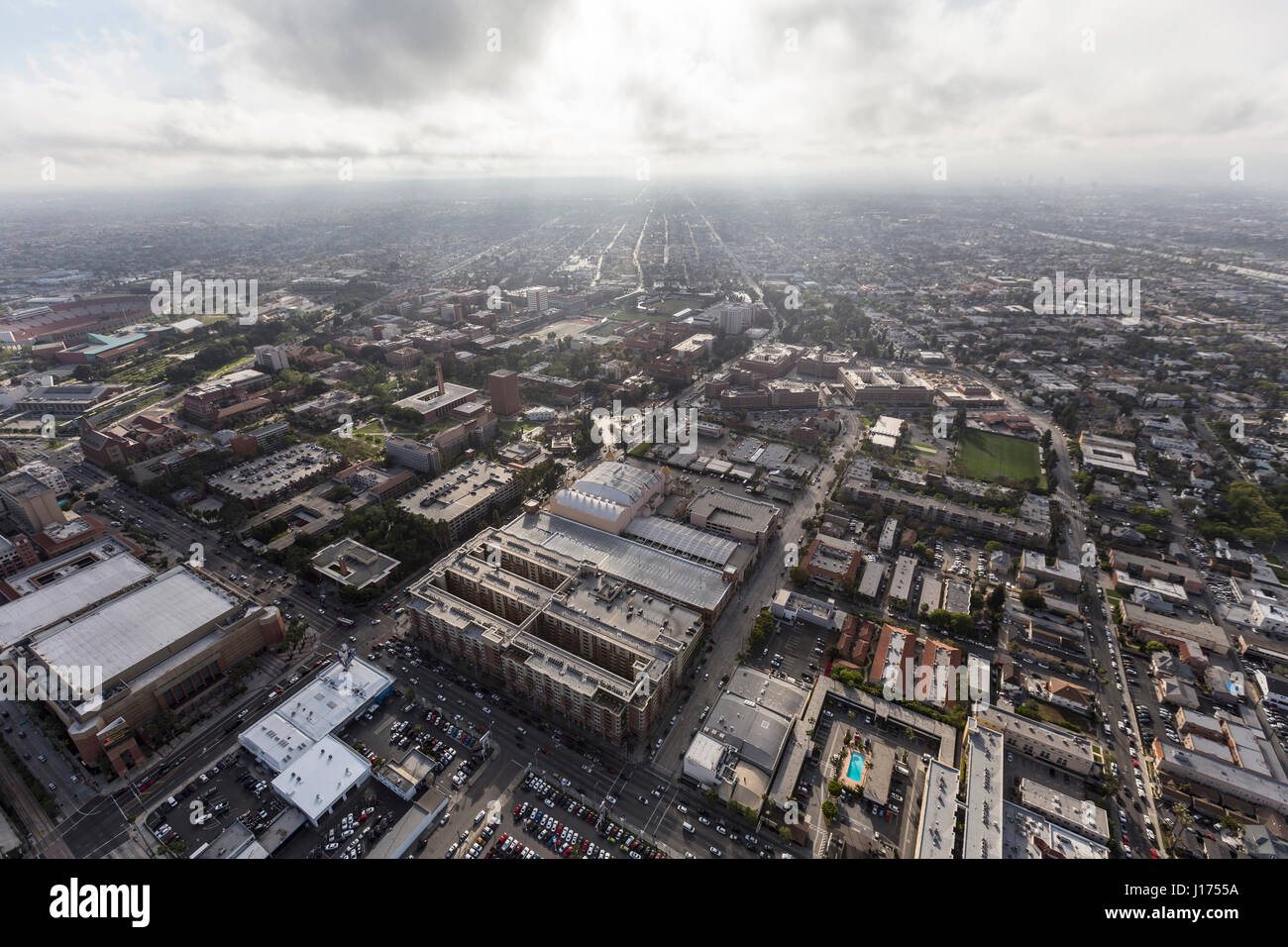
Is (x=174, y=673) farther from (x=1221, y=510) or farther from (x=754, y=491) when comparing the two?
(x=1221, y=510)

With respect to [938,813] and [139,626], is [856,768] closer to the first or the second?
[938,813]

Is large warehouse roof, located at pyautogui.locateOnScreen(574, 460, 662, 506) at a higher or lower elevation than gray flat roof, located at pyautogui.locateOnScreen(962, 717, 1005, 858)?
higher

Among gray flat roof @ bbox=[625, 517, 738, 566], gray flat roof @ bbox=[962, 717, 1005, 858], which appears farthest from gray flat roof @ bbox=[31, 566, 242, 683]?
gray flat roof @ bbox=[962, 717, 1005, 858]

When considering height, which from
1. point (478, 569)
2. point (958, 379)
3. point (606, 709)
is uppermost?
point (958, 379)

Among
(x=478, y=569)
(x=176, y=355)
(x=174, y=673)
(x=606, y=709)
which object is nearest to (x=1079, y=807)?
(x=606, y=709)

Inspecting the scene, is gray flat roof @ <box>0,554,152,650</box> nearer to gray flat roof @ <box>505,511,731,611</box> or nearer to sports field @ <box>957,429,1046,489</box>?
gray flat roof @ <box>505,511,731,611</box>

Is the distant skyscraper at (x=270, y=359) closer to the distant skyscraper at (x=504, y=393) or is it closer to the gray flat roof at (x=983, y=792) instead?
the distant skyscraper at (x=504, y=393)

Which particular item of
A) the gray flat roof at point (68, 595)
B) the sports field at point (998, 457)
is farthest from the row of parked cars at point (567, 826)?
the sports field at point (998, 457)
